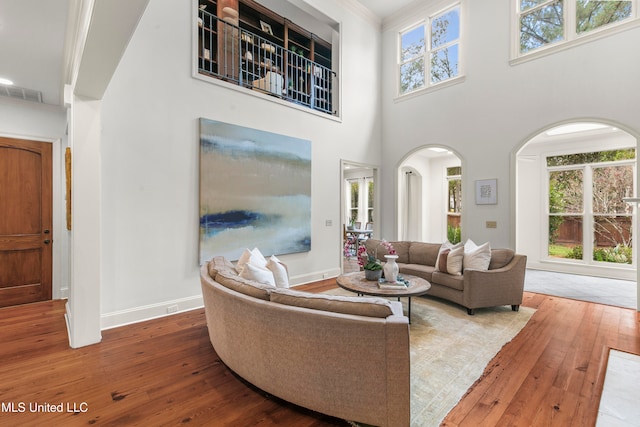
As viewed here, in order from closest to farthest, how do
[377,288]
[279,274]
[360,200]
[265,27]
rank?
[279,274], [377,288], [265,27], [360,200]

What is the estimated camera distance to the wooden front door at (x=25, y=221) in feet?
12.8

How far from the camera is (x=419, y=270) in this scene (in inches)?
171

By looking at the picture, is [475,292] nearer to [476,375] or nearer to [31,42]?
[476,375]

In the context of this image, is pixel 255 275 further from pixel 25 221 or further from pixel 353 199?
pixel 353 199

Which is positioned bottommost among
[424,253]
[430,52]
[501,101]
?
[424,253]

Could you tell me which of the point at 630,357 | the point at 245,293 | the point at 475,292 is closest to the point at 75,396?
the point at 245,293

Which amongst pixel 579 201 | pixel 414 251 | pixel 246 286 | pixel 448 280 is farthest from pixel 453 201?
pixel 246 286

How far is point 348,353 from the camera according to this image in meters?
1.63

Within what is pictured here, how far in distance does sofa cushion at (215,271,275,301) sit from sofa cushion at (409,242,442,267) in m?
3.37

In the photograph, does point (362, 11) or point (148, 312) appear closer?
point (148, 312)

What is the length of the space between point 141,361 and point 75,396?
0.50 metres

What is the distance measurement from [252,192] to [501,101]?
4348 mm

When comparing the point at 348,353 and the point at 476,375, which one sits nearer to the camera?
the point at 348,353

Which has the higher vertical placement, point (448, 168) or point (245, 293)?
point (448, 168)
